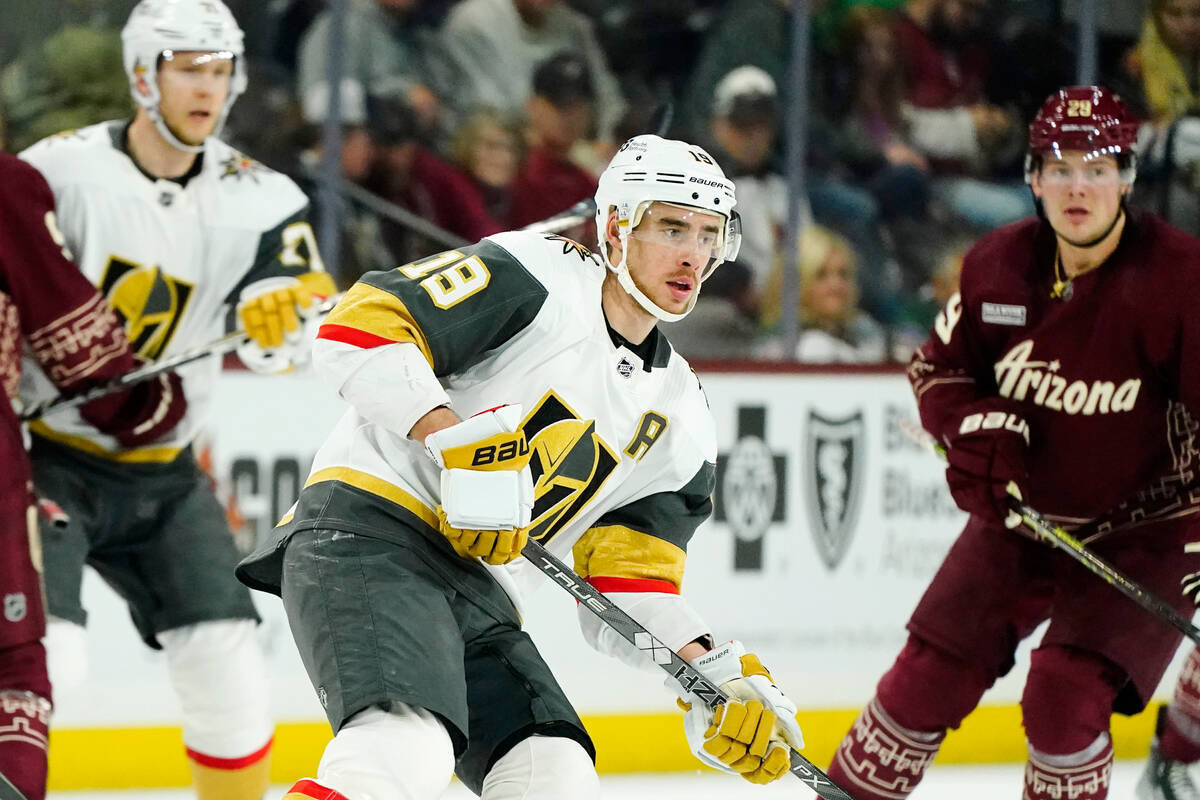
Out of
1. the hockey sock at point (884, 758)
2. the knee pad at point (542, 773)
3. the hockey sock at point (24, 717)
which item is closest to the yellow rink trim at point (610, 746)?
the hockey sock at point (884, 758)

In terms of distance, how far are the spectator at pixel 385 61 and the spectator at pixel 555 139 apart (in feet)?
0.96

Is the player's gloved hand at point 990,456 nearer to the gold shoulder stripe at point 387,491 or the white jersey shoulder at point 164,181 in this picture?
the gold shoulder stripe at point 387,491

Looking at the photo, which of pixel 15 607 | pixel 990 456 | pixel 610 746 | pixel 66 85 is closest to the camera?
pixel 15 607

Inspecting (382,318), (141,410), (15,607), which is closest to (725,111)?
(141,410)

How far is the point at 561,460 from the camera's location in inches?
102

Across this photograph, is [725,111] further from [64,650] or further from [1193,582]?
[64,650]

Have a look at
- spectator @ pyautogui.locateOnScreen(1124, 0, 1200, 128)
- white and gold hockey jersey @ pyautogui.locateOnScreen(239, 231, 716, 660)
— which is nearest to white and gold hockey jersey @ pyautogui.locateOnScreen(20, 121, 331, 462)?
white and gold hockey jersey @ pyautogui.locateOnScreen(239, 231, 716, 660)

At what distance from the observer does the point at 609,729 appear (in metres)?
4.45

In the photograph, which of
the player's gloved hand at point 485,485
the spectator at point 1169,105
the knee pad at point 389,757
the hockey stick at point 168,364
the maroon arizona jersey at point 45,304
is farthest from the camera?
the spectator at point 1169,105

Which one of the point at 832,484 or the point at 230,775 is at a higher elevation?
the point at 832,484

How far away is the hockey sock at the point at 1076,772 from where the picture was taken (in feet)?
10.1

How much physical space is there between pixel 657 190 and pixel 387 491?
60cm

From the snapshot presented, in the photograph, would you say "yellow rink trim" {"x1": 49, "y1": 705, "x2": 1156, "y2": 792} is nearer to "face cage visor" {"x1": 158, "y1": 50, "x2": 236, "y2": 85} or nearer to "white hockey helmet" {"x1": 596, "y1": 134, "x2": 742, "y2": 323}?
"face cage visor" {"x1": 158, "y1": 50, "x2": 236, "y2": 85}

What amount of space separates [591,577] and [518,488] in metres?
0.48
